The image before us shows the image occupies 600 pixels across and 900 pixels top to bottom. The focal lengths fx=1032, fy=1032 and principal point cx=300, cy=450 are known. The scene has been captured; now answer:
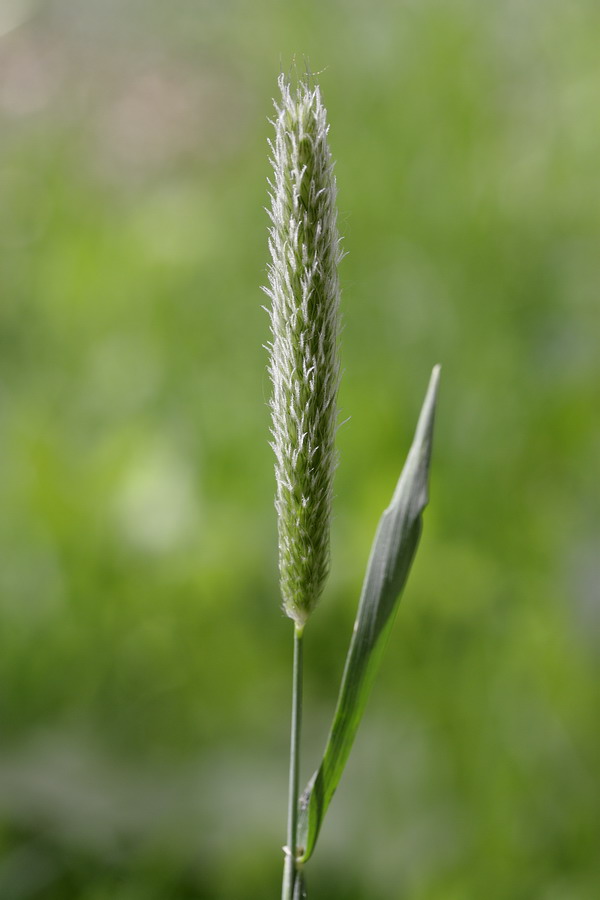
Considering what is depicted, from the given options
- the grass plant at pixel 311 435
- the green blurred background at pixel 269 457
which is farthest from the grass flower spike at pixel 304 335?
the green blurred background at pixel 269 457

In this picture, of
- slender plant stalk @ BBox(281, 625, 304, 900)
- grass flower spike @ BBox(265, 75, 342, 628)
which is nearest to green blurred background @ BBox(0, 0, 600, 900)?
grass flower spike @ BBox(265, 75, 342, 628)

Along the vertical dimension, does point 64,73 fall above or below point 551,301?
above

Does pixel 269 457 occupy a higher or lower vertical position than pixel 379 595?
higher

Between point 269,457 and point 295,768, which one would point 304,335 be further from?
point 269,457

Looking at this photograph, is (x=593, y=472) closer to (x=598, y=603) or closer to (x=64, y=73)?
(x=598, y=603)

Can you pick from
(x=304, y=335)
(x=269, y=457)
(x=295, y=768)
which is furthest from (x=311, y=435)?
(x=269, y=457)

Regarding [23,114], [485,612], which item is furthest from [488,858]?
[23,114]
